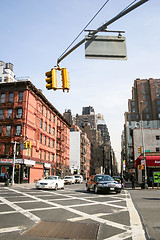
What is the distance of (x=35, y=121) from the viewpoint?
4025 cm

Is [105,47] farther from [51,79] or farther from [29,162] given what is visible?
[29,162]

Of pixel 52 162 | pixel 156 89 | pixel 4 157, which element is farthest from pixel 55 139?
pixel 156 89

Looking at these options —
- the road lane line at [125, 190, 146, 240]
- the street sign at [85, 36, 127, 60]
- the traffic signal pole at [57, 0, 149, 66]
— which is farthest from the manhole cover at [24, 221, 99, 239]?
the traffic signal pole at [57, 0, 149, 66]

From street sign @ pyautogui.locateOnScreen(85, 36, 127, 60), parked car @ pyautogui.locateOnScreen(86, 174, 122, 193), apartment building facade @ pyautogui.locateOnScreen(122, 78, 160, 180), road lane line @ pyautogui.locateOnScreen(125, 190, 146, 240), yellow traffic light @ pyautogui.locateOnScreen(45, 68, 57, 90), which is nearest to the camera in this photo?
road lane line @ pyautogui.locateOnScreen(125, 190, 146, 240)

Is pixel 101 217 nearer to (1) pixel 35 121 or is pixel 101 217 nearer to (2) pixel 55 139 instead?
(1) pixel 35 121

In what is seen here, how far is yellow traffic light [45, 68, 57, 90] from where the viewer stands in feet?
28.3

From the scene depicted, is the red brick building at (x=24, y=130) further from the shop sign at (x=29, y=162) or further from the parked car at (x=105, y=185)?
the parked car at (x=105, y=185)

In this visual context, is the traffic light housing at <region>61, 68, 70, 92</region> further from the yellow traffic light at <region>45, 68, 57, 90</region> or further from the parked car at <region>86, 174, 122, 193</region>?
the parked car at <region>86, 174, 122, 193</region>

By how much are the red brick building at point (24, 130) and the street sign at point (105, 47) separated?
81.2 feet

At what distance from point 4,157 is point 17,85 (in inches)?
508

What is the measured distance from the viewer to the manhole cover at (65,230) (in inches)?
204

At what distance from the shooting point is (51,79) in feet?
28.7

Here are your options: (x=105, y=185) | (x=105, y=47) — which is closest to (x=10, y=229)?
(x=105, y=47)

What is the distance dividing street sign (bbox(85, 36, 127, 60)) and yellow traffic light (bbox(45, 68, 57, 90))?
1738 millimetres
